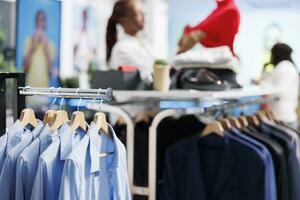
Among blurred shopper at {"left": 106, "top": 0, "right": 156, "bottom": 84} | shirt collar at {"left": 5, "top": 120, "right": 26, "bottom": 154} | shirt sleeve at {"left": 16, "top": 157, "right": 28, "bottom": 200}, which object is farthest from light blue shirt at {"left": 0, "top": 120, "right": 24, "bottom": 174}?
blurred shopper at {"left": 106, "top": 0, "right": 156, "bottom": 84}

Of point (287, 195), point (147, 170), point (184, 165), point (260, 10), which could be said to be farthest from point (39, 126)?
point (260, 10)

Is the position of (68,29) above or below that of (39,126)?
above

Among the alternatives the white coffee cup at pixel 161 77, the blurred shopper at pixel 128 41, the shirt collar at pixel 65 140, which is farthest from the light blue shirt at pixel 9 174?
the blurred shopper at pixel 128 41

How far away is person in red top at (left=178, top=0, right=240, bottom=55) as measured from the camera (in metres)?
2.28

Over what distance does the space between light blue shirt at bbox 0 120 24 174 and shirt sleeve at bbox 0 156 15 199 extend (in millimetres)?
64

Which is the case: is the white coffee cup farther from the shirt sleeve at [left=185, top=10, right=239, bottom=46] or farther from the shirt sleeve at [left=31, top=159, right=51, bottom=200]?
the shirt sleeve at [left=31, top=159, right=51, bottom=200]

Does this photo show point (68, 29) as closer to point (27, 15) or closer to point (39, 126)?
point (27, 15)

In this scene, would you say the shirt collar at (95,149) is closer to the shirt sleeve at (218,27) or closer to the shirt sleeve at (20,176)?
the shirt sleeve at (20,176)

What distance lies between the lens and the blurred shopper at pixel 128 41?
2773mm

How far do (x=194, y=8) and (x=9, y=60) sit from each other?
355 cm

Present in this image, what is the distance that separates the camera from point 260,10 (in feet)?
19.5

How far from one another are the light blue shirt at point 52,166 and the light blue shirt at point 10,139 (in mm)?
123

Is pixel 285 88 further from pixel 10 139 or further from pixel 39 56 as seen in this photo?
pixel 10 139

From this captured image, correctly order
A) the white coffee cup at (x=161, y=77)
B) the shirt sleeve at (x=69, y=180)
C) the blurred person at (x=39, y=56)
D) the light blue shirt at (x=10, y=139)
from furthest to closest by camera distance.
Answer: the blurred person at (x=39, y=56), the white coffee cup at (x=161, y=77), the light blue shirt at (x=10, y=139), the shirt sleeve at (x=69, y=180)
